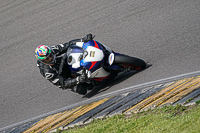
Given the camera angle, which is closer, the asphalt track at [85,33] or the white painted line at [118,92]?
the white painted line at [118,92]

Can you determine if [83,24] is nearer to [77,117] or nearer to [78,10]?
[78,10]

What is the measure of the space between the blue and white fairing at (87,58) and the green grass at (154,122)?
1.40 metres

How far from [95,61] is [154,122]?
2392 millimetres

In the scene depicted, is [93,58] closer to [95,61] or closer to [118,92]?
[95,61]

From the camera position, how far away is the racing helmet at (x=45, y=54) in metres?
7.10

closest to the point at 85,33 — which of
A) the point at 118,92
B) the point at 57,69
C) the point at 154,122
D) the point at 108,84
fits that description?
the point at 108,84

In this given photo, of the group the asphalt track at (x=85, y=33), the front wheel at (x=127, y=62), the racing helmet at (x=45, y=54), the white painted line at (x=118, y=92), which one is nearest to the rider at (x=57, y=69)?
the racing helmet at (x=45, y=54)

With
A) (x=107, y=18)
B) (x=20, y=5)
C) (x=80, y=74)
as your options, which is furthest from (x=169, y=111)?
(x=20, y=5)

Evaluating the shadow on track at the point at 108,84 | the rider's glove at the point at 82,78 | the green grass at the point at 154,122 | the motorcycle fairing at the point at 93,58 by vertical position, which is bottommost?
the green grass at the point at 154,122

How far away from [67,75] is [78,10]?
390 centimetres

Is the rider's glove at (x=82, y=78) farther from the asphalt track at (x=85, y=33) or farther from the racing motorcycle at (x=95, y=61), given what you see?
the asphalt track at (x=85, y=33)

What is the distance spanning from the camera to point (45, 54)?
7098 millimetres

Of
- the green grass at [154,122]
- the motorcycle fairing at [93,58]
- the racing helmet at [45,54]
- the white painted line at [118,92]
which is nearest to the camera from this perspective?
the green grass at [154,122]

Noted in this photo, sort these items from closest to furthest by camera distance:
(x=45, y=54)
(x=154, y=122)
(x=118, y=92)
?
(x=154, y=122), (x=45, y=54), (x=118, y=92)
